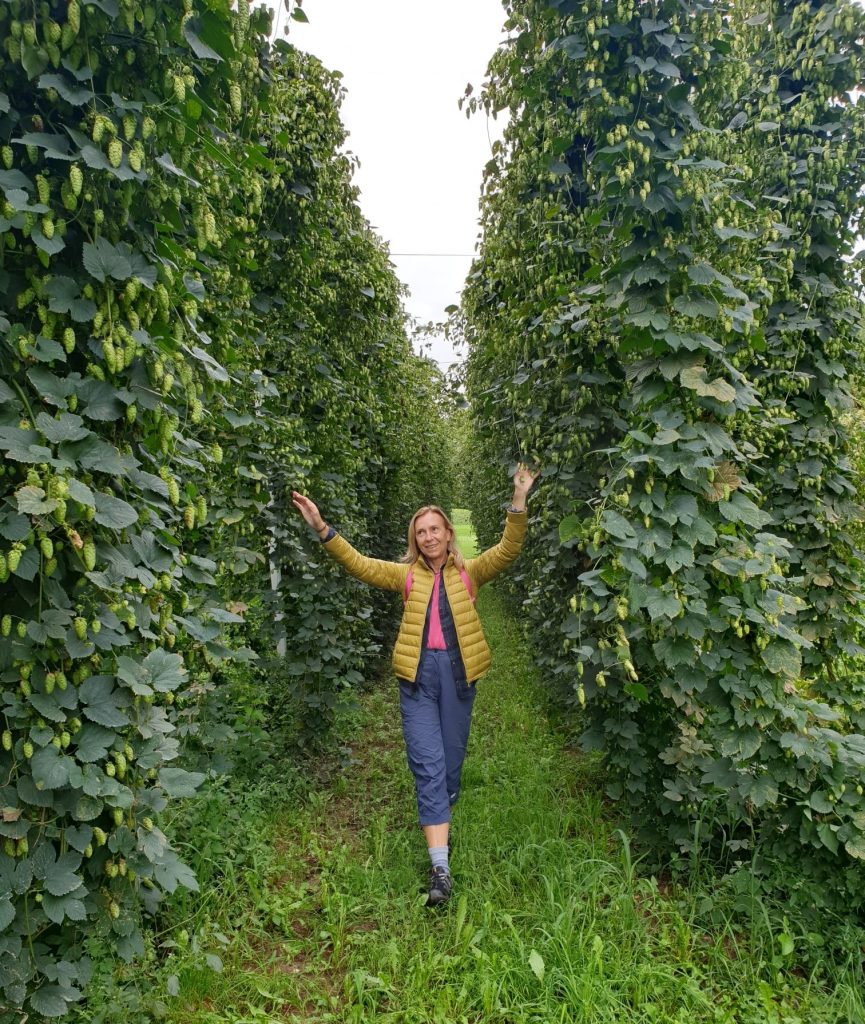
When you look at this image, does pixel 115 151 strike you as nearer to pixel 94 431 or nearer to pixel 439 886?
pixel 94 431

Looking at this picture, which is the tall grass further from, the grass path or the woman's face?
the woman's face

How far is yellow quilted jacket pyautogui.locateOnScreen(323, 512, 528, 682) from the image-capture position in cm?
317

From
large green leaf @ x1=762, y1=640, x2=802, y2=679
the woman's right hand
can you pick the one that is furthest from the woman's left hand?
large green leaf @ x1=762, y1=640, x2=802, y2=679

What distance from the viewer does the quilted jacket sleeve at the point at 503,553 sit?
3254 millimetres

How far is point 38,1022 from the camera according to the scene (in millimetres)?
1657

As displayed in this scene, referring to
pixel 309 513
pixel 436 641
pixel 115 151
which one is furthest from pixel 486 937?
pixel 115 151

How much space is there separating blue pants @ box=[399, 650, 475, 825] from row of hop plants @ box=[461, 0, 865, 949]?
1.98ft

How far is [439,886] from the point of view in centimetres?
285

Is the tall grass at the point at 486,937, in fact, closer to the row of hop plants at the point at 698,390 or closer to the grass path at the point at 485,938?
the grass path at the point at 485,938

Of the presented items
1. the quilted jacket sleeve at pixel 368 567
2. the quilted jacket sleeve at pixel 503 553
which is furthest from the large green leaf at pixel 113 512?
the quilted jacket sleeve at pixel 503 553

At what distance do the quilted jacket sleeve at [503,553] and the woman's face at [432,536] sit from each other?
0.18m

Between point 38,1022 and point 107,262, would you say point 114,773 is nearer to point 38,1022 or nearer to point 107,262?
point 38,1022

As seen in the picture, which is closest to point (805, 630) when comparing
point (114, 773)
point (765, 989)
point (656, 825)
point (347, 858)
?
point (656, 825)

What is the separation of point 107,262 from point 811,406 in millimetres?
3543
